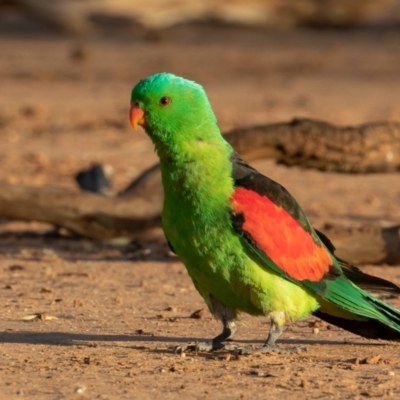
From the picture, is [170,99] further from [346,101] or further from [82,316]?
[346,101]

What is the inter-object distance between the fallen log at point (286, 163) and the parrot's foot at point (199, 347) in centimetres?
233

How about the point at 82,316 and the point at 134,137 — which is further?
the point at 134,137

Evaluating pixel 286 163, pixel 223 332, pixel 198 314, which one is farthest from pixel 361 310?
pixel 286 163

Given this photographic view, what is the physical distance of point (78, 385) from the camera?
5.02m

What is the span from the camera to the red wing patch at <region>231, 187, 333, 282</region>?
532 centimetres

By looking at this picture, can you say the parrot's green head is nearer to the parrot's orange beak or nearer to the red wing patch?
the parrot's orange beak

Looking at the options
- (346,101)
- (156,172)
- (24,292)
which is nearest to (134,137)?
(346,101)

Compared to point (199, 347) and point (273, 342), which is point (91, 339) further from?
point (273, 342)

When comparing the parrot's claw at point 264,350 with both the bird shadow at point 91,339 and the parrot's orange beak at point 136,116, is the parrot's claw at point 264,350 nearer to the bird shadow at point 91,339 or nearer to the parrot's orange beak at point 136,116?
the bird shadow at point 91,339

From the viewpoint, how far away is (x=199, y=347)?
5605mm

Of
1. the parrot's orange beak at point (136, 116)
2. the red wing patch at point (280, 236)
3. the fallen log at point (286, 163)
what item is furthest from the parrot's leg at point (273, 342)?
the fallen log at point (286, 163)

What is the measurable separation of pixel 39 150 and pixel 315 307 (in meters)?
7.61

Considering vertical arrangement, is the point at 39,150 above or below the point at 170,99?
below

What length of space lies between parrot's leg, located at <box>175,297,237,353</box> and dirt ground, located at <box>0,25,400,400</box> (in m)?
0.06
